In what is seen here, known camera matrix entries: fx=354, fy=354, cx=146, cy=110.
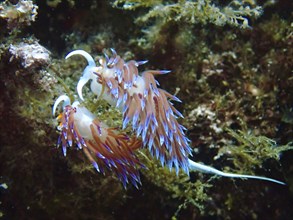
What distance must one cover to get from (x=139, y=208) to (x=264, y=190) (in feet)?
4.38

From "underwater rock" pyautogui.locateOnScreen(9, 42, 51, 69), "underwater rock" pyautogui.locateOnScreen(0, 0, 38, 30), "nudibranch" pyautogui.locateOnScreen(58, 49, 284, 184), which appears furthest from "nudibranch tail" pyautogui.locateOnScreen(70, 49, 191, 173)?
"underwater rock" pyautogui.locateOnScreen(0, 0, 38, 30)

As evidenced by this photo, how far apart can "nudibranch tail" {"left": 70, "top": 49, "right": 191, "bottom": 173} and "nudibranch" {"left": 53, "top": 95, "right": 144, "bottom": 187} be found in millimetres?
147

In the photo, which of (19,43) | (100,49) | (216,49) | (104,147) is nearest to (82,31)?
(100,49)

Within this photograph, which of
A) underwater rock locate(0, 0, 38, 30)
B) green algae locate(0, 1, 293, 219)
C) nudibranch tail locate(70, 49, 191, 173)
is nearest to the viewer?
nudibranch tail locate(70, 49, 191, 173)

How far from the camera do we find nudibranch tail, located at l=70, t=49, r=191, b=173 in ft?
8.10

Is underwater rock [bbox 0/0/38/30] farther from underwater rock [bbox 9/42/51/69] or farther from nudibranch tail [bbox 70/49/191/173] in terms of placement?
nudibranch tail [bbox 70/49/191/173]

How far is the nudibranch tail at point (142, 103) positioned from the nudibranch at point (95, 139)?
0.48 feet

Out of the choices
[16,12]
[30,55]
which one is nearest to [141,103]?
[30,55]

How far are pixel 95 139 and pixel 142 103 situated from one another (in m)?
0.43

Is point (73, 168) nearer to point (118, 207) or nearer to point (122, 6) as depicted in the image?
point (118, 207)

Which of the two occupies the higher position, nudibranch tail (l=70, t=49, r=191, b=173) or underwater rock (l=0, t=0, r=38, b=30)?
underwater rock (l=0, t=0, r=38, b=30)

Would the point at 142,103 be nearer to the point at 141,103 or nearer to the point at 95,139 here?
the point at 141,103

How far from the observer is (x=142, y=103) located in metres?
2.45

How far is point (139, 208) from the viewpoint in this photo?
12.5ft
